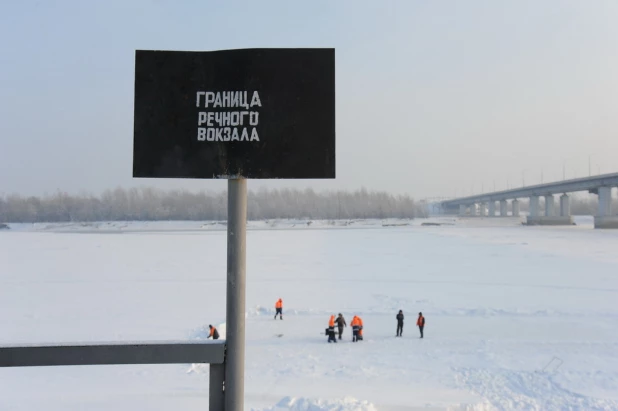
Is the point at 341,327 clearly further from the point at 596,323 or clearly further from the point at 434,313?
the point at 596,323

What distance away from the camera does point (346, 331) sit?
1270cm

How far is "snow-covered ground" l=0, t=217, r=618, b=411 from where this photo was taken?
700 centimetres

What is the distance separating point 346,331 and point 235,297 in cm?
1030

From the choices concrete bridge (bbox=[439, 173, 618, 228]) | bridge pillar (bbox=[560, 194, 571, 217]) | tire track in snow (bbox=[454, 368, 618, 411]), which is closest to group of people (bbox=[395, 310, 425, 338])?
tire track in snow (bbox=[454, 368, 618, 411])

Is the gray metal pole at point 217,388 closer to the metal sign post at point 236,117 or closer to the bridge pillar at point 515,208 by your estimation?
the metal sign post at point 236,117

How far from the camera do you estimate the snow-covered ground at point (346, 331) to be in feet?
23.0

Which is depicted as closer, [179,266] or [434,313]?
[434,313]

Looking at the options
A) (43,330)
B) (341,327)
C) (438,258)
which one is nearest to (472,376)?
(341,327)

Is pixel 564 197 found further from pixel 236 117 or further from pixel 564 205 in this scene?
pixel 236 117

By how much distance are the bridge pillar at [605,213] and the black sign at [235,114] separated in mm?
82280

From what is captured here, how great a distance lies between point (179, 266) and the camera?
26.8 meters

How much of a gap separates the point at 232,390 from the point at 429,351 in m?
8.63

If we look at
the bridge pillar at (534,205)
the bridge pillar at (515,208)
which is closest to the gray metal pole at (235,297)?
the bridge pillar at (534,205)

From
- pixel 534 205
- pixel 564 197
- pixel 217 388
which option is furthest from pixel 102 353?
pixel 534 205
